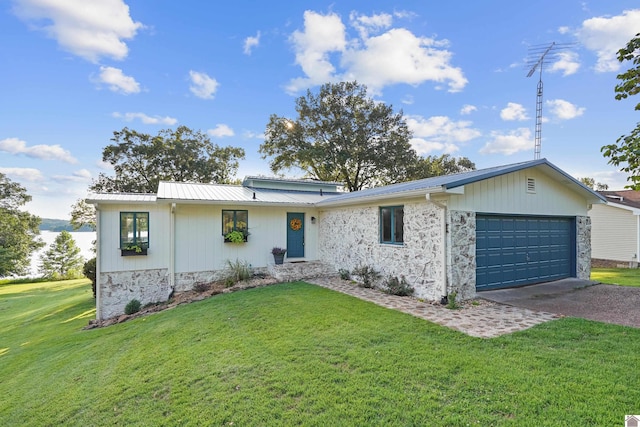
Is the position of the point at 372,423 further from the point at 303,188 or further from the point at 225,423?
the point at 303,188

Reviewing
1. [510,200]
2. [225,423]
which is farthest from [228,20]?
[225,423]

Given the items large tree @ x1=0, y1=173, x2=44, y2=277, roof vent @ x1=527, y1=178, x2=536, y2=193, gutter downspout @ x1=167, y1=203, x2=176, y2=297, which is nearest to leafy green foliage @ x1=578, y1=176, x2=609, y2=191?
roof vent @ x1=527, y1=178, x2=536, y2=193

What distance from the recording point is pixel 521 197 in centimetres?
844

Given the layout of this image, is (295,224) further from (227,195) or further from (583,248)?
(583,248)

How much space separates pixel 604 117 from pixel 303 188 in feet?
39.0

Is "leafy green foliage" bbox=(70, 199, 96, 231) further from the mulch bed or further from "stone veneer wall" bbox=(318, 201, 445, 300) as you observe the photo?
"stone veneer wall" bbox=(318, 201, 445, 300)

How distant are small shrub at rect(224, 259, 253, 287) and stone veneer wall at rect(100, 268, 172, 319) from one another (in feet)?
6.39

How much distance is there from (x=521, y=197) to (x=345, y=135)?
16435mm

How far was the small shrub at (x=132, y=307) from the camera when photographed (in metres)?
9.40

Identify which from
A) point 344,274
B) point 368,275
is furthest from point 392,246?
point 344,274

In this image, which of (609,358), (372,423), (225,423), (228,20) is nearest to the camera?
(372,423)

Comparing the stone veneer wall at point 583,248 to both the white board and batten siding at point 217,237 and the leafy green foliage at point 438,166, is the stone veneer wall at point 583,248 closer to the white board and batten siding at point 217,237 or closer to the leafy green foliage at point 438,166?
the white board and batten siding at point 217,237

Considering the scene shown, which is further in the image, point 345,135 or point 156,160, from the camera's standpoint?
point 345,135

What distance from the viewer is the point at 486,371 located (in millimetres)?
3688
